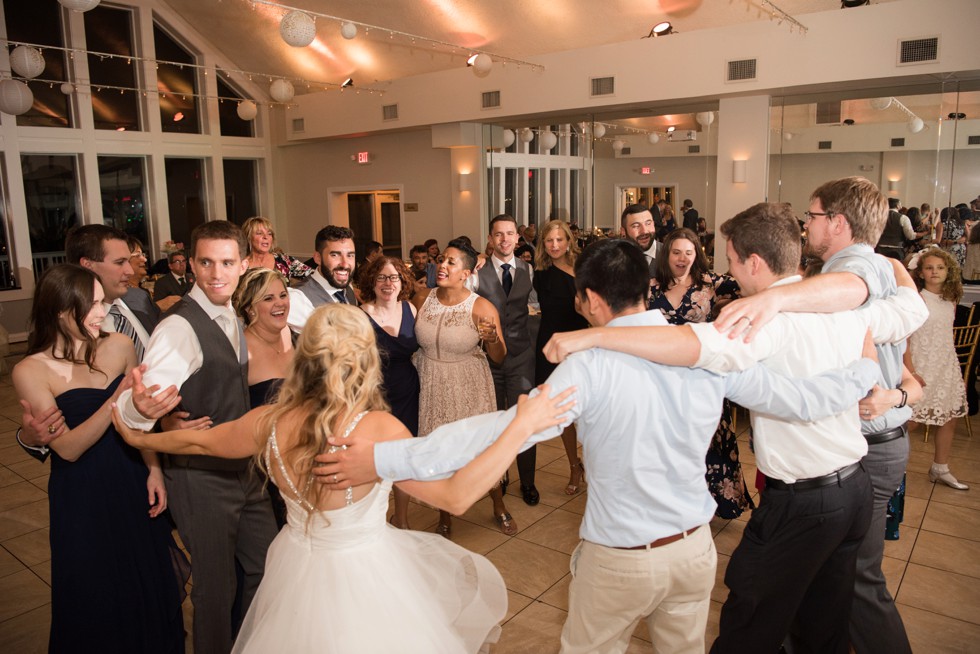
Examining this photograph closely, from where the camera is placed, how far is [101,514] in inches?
94.9

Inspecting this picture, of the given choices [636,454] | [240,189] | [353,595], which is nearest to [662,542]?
[636,454]

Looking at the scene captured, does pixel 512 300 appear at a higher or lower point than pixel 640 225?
lower

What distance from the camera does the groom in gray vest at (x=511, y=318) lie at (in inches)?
170

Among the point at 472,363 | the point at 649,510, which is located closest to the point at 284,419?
the point at 649,510

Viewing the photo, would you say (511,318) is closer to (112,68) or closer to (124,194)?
(124,194)

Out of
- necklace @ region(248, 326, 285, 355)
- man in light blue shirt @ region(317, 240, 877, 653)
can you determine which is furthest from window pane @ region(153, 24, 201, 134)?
man in light blue shirt @ region(317, 240, 877, 653)

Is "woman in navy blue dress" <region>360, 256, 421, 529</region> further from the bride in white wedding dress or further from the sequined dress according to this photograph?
the bride in white wedding dress

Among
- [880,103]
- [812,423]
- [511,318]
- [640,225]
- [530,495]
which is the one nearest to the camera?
[812,423]

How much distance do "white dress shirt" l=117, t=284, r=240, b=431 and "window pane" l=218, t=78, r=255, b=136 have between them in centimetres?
1308

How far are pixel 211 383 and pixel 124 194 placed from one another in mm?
12138

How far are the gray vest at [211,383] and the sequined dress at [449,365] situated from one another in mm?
1373

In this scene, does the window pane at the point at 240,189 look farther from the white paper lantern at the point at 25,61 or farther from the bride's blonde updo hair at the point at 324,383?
the bride's blonde updo hair at the point at 324,383

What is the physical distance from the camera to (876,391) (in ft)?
7.18

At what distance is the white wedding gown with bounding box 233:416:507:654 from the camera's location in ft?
5.81
